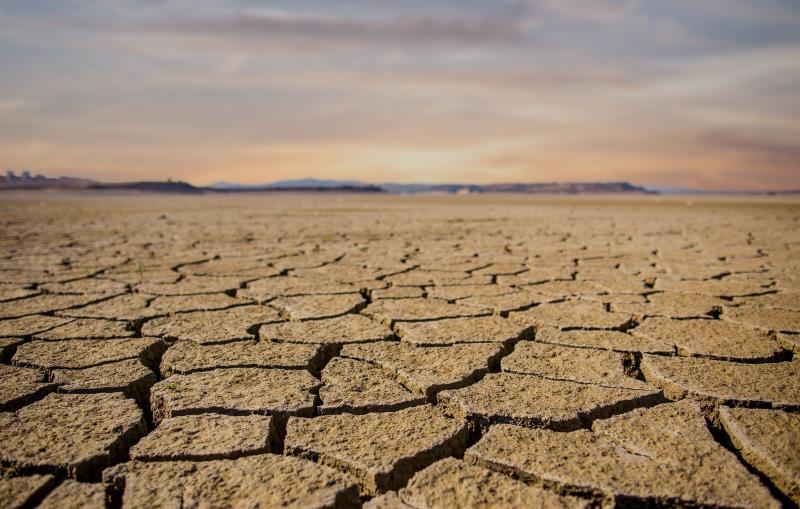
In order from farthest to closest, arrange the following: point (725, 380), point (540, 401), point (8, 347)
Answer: point (8, 347)
point (725, 380)
point (540, 401)

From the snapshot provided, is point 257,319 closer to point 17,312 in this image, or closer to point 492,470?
point 17,312

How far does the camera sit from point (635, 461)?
2.87 feet

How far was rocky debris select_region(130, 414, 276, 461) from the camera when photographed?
35.4 inches

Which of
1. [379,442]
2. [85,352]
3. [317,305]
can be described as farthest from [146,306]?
[379,442]

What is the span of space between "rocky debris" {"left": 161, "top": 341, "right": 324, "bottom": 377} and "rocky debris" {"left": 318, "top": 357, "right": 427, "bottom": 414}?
11 centimetres

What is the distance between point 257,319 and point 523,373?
39.2 inches

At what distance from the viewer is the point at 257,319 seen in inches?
71.5

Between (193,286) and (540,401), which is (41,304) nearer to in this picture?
(193,286)

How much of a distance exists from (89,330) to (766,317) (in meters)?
2.37

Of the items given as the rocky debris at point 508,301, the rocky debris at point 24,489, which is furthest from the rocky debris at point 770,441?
the rocky debris at point 24,489

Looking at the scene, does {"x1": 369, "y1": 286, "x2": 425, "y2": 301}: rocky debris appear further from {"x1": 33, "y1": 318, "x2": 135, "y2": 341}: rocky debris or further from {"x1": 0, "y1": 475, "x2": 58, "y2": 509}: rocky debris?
{"x1": 0, "y1": 475, "x2": 58, "y2": 509}: rocky debris

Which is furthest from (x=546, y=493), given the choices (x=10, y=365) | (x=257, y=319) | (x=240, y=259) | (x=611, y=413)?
(x=240, y=259)

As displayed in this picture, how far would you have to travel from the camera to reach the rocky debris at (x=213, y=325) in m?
1.59

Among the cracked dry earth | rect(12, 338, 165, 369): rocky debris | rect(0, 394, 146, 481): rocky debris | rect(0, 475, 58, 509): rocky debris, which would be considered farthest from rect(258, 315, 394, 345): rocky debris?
rect(0, 475, 58, 509): rocky debris
